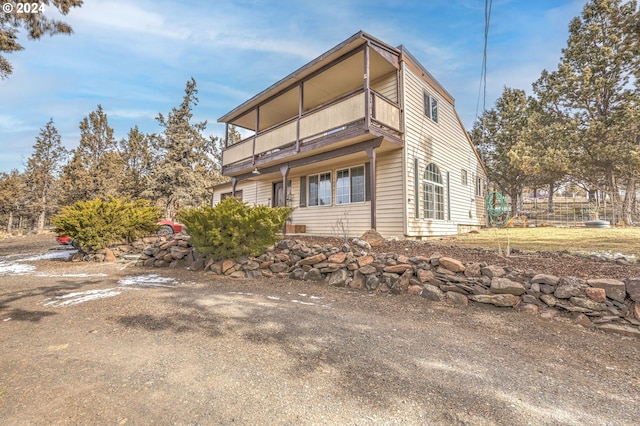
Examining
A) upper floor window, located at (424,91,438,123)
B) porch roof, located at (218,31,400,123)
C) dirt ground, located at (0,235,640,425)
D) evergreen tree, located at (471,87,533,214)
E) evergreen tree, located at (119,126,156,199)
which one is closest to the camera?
dirt ground, located at (0,235,640,425)

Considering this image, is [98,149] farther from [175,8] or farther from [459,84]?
[459,84]

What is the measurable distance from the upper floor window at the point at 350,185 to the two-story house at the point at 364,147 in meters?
0.04

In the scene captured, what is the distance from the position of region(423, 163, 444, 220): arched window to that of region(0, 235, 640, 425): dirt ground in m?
6.13

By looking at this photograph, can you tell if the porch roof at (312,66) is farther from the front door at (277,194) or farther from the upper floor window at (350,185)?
the front door at (277,194)

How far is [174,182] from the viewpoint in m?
19.4

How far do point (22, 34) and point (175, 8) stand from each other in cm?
390

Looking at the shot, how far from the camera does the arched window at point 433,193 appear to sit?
371 inches

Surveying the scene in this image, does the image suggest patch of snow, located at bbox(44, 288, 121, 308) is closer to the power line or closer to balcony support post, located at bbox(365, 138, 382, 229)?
balcony support post, located at bbox(365, 138, 382, 229)

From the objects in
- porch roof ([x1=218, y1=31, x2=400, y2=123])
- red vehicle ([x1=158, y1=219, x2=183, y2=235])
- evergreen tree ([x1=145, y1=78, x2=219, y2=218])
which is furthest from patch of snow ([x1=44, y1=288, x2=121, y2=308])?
evergreen tree ([x1=145, y1=78, x2=219, y2=218])

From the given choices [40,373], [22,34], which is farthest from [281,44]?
[40,373]

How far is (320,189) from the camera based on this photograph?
1090 centimetres

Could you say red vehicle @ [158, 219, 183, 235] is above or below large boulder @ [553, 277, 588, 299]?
above

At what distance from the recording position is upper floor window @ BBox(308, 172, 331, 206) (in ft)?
34.8

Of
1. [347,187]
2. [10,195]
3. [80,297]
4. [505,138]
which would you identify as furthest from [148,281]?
[505,138]
